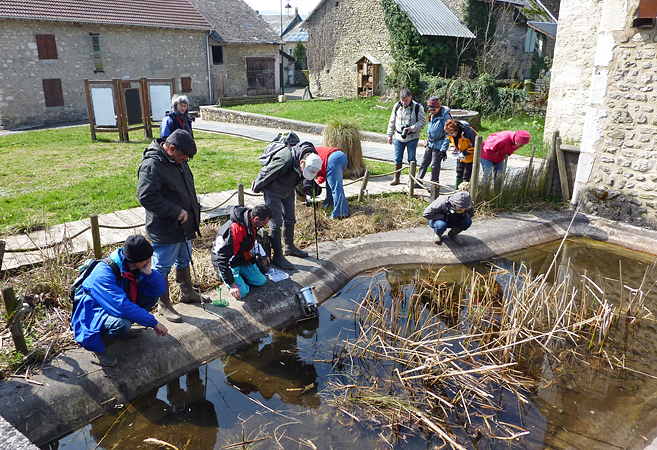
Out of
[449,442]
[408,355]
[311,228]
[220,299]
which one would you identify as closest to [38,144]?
[311,228]

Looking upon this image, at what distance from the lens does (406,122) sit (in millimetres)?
8719

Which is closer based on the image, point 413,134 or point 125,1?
point 413,134

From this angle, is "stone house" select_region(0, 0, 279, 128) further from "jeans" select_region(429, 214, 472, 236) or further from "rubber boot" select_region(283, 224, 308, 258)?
"jeans" select_region(429, 214, 472, 236)

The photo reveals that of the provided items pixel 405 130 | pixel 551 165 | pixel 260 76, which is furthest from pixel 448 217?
pixel 260 76

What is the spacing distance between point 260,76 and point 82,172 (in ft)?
61.8

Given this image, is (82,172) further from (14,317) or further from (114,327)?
(114,327)

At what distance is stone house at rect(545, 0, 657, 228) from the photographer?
6.79 metres

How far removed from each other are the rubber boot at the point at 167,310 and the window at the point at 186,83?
20.9 metres

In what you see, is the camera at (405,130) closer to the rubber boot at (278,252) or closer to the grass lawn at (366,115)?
the grass lawn at (366,115)

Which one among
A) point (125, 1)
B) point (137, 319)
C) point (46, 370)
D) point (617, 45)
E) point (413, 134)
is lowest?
point (46, 370)

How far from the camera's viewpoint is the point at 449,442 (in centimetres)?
348

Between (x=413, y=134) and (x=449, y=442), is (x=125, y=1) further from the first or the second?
(x=449, y=442)

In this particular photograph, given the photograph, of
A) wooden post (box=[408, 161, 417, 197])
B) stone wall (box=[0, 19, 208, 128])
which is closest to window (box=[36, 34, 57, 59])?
stone wall (box=[0, 19, 208, 128])

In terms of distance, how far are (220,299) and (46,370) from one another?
5.32 ft
